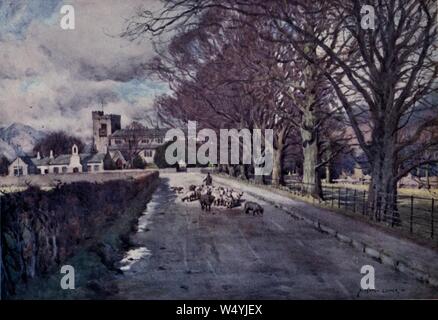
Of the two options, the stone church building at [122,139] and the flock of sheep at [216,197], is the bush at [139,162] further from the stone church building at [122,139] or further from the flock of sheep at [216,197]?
the flock of sheep at [216,197]

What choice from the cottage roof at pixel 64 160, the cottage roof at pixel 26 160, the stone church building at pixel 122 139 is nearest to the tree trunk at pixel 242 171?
the stone church building at pixel 122 139

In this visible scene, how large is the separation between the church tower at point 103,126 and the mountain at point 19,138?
127 cm

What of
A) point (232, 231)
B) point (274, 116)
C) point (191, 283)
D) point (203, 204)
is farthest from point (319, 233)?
point (274, 116)

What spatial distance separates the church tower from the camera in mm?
11281

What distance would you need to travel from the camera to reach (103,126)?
38.6ft

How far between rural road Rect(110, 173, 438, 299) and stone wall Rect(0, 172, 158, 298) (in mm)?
1181

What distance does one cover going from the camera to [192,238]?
11906 mm

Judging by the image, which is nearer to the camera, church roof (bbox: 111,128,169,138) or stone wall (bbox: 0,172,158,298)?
stone wall (bbox: 0,172,158,298)

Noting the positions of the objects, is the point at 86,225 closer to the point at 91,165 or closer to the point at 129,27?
the point at 91,165

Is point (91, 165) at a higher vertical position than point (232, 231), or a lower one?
higher

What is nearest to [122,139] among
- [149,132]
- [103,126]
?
[103,126]
